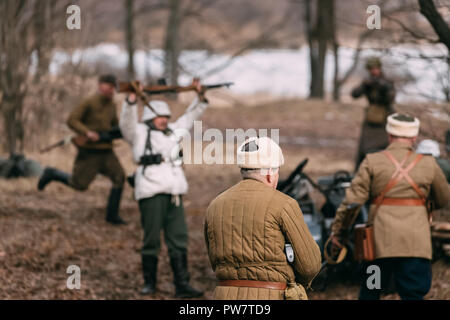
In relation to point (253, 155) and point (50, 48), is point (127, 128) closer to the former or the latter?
point (253, 155)

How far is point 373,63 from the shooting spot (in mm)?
9305

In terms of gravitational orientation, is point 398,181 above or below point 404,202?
above

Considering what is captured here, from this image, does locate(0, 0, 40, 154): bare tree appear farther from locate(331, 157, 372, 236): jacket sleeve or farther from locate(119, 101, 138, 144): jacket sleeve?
locate(331, 157, 372, 236): jacket sleeve

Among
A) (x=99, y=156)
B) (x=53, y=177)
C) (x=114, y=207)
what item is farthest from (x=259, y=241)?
(x=53, y=177)

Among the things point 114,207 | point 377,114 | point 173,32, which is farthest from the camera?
point 173,32

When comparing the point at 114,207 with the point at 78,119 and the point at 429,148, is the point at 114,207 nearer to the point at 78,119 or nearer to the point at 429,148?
the point at 78,119

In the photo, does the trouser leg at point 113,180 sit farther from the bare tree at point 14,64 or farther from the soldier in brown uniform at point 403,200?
the soldier in brown uniform at point 403,200

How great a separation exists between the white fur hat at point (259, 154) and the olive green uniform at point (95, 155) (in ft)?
19.5

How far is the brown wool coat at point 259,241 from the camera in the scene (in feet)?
12.9

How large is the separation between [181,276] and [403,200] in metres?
2.60

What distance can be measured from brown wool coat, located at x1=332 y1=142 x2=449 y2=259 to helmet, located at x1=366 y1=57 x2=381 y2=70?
12.4 feet

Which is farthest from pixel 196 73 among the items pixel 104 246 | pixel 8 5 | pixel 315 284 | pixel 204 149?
pixel 315 284

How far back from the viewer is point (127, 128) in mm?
7254
